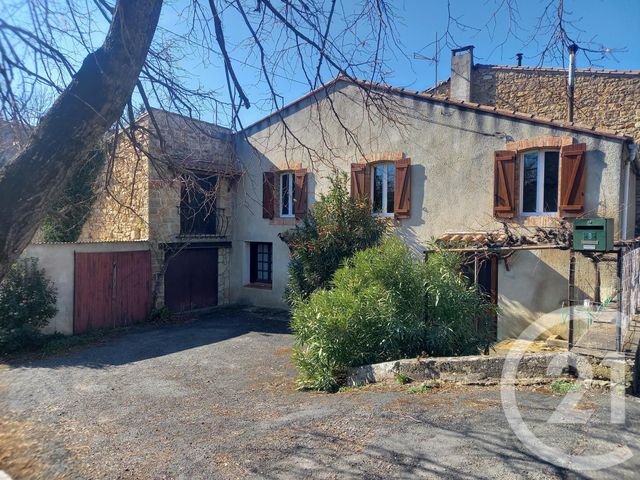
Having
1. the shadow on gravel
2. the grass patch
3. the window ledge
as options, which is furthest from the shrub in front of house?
the window ledge

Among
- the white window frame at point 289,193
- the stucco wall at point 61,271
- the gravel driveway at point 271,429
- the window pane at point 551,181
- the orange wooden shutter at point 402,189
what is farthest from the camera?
the white window frame at point 289,193

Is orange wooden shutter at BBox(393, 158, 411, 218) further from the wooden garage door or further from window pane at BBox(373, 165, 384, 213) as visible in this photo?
the wooden garage door

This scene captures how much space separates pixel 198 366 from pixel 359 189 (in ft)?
20.8

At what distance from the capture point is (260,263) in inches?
591

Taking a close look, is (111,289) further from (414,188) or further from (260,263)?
(414,188)

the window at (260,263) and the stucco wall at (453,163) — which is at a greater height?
the stucco wall at (453,163)

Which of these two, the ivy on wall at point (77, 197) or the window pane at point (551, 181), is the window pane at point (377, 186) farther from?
the ivy on wall at point (77, 197)

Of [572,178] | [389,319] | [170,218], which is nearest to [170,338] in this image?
[170,218]

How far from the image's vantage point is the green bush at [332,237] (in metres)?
10.2

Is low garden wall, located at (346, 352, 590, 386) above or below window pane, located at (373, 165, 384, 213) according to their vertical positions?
below

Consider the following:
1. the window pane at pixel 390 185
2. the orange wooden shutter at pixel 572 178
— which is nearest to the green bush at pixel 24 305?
the window pane at pixel 390 185

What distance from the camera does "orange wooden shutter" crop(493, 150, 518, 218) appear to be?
9.64 m

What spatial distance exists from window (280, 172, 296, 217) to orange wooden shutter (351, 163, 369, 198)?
8.20 feet

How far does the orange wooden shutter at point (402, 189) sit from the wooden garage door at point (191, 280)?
6663 millimetres
